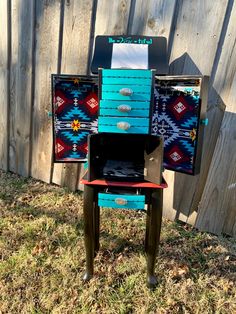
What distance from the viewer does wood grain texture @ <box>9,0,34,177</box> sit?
2.79m

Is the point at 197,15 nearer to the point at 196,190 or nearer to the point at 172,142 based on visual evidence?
the point at 172,142

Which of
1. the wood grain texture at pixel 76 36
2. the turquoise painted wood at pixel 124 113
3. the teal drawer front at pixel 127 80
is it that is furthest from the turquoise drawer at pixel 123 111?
the wood grain texture at pixel 76 36

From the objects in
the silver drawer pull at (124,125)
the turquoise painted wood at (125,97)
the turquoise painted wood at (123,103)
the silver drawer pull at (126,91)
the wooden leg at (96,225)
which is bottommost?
the wooden leg at (96,225)

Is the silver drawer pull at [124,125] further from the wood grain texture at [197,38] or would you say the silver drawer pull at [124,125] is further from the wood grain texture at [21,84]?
the wood grain texture at [21,84]

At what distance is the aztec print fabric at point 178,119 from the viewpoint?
2.00 metres

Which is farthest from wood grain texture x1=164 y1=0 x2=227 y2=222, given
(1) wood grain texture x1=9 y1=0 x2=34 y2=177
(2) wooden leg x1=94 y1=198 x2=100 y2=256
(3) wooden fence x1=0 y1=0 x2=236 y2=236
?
(1) wood grain texture x1=9 y1=0 x2=34 y2=177

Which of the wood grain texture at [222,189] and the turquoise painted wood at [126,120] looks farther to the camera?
the wood grain texture at [222,189]

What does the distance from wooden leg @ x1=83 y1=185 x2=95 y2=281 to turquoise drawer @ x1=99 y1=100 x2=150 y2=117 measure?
0.43m

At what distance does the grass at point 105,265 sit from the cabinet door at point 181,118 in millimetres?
730

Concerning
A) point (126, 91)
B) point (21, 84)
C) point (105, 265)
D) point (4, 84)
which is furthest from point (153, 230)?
point (4, 84)

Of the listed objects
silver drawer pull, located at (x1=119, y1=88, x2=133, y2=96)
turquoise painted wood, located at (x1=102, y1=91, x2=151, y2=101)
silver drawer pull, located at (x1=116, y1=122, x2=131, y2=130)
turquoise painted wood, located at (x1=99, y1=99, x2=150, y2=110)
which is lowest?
silver drawer pull, located at (x1=116, y1=122, x2=131, y2=130)

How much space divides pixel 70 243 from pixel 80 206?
49cm

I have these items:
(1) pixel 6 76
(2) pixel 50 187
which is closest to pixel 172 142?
(2) pixel 50 187

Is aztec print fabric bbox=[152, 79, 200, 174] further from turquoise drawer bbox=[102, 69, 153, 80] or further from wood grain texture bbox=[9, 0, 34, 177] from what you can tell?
wood grain texture bbox=[9, 0, 34, 177]
